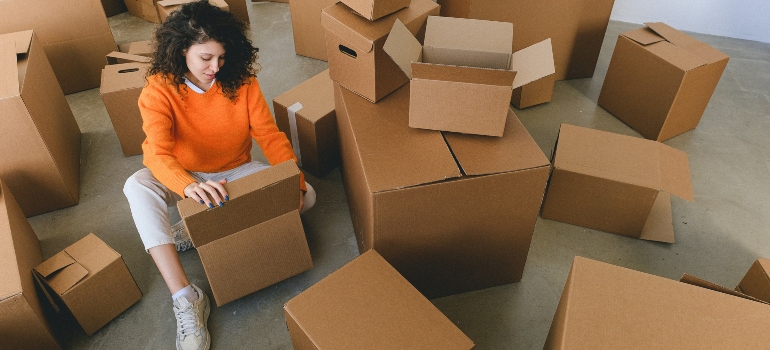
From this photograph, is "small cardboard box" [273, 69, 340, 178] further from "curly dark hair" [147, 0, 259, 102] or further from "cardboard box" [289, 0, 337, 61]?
"cardboard box" [289, 0, 337, 61]

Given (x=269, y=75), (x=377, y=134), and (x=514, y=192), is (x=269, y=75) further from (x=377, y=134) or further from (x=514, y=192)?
(x=514, y=192)

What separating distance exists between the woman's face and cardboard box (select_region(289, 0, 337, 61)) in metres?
1.13

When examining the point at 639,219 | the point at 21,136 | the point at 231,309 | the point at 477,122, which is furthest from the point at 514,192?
the point at 21,136

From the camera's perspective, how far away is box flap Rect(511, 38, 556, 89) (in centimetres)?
119

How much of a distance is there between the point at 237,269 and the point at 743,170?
192 cm

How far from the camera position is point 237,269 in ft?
4.50

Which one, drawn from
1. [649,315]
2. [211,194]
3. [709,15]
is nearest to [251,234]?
[211,194]

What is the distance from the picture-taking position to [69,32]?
7.01ft

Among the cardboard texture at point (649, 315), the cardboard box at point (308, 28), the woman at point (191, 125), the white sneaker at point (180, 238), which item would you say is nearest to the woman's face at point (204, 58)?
the woman at point (191, 125)

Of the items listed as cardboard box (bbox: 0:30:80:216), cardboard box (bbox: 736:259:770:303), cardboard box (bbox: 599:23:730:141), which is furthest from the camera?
cardboard box (bbox: 599:23:730:141)

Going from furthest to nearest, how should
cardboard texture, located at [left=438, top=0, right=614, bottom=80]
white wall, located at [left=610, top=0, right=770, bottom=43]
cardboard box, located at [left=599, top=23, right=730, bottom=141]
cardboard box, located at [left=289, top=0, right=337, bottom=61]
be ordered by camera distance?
white wall, located at [left=610, top=0, right=770, bottom=43]
cardboard box, located at [left=289, top=0, right=337, bottom=61]
cardboard texture, located at [left=438, top=0, right=614, bottom=80]
cardboard box, located at [left=599, top=23, right=730, bottom=141]

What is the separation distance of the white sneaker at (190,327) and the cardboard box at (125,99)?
815 mm

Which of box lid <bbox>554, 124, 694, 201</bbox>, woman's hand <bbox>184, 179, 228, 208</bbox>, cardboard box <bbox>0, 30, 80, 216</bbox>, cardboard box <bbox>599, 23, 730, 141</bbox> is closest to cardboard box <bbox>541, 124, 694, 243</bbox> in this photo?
box lid <bbox>554, 124, 694, 201</bbox>

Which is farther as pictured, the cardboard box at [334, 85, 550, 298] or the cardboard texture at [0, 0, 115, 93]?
the cardboard texture at [0, 0, 115, 93]
